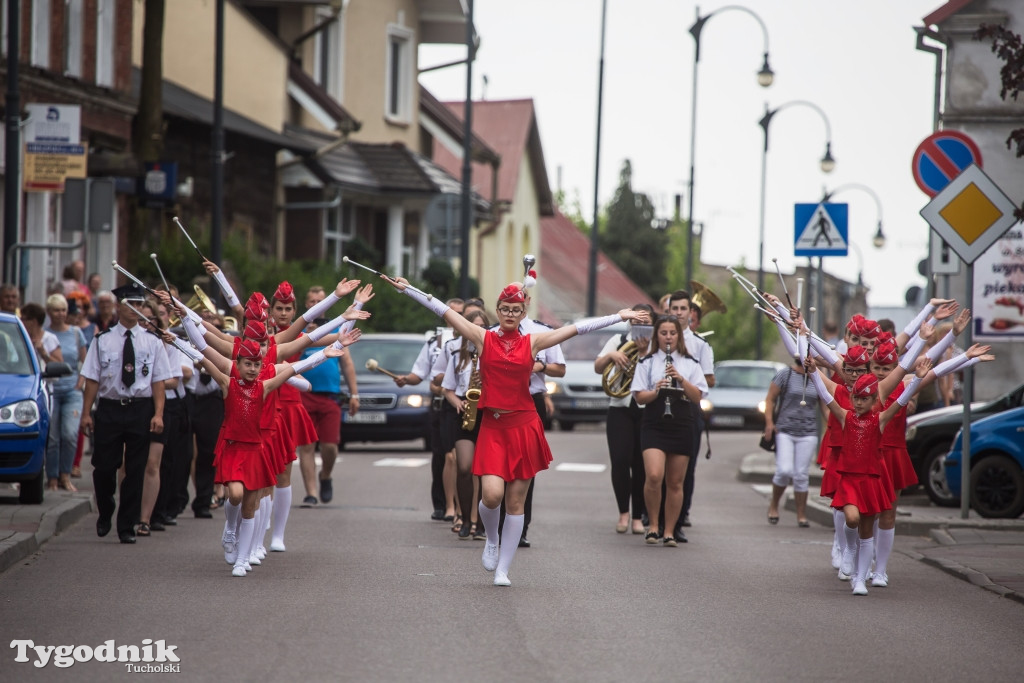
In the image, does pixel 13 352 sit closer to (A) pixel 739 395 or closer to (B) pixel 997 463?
(B) pixel 997 463

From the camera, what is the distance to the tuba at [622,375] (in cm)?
1432

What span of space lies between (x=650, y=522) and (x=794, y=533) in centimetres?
237

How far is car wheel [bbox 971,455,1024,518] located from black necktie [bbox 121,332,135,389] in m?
8.14

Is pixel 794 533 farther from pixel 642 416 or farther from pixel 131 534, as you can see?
pixel 131 534

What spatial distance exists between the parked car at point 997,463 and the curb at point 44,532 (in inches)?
320

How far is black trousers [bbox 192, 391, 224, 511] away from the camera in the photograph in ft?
49.9

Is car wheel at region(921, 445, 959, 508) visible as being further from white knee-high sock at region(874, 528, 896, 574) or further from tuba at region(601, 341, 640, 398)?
white knee-high sock at region(874, 528, 896, 574)

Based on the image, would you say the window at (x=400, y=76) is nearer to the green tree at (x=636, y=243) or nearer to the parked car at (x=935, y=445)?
the parked car at (x=935, y=445)

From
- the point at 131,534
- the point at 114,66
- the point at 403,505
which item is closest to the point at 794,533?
the point at 403,505

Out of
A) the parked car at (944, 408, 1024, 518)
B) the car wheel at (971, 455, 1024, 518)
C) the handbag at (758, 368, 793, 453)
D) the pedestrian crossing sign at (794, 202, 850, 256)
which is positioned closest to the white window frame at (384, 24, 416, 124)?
the pedestrian crossing sign at (794, 202, 850, 256)

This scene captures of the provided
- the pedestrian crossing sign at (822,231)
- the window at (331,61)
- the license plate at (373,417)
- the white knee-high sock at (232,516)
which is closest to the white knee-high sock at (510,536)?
the white knee-high sock at (232,516)

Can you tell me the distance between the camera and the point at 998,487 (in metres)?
16.2

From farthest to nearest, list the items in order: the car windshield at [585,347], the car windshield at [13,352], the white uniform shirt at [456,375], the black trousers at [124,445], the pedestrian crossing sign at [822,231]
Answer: the car windshield at [585,347]
the pedestrian crossing sign at [822,231]
the car windshield at [13,352]
the white uniform shirt at [456,375]
the black trousers at [124,445]

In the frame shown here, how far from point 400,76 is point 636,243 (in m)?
53.1
